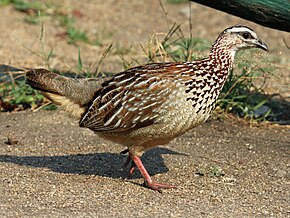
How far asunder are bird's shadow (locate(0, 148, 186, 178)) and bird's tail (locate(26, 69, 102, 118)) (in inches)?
20.2

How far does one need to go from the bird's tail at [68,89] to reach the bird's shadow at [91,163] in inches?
20.2

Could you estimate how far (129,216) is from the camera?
552 centimetres

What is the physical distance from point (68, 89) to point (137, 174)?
41.0 inches

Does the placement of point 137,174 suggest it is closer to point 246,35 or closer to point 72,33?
point 246,35

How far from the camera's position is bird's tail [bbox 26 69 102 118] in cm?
670

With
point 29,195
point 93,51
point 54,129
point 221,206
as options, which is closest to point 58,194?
point 29,195

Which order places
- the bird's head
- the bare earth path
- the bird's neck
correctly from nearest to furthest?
the bare earth path, the bird's neck, the bird's head

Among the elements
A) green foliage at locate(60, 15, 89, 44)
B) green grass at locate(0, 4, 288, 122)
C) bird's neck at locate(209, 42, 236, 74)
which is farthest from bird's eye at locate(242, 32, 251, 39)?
green foliage at locate(60, 15, 89, 44)

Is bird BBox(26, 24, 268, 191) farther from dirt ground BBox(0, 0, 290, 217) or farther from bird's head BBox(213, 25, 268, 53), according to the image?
dirt ground BBox(0, 0, 290, 217)

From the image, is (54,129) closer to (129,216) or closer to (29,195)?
(29,195)

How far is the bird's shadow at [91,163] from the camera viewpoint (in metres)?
6.80

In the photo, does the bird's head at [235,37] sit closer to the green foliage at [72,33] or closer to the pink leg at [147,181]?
the pink leg at [147,181]

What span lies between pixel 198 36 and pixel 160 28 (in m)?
0.76

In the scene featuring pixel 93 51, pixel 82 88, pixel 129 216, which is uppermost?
pixel 82 88
